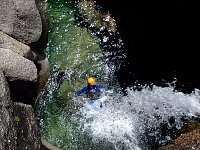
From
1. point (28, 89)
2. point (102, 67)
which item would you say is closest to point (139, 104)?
point (102, 67)

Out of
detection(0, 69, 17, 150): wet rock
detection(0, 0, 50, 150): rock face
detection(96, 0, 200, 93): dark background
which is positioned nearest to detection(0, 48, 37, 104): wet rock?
detection(0, 0, 50, 150): rock face

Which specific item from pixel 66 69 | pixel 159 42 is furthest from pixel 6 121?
pixel 159 42

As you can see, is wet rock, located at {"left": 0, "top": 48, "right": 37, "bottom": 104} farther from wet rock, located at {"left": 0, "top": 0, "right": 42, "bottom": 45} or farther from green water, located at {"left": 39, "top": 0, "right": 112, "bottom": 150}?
green water, located at {"left": 39, "top": 0, "right": 112, "bottom": 150}

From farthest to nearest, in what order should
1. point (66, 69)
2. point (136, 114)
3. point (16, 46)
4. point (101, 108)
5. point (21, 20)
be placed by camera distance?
point (66, 69)
point (101, 108)
point (136, 114)
point (21, 20)
point (16, 46)

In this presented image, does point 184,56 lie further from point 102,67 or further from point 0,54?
point 0,54

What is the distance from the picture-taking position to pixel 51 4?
31.9ft

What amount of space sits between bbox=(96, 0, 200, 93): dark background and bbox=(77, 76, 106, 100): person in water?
0.71m

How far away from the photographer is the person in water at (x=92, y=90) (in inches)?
299

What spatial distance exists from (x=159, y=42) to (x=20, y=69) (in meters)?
4.26

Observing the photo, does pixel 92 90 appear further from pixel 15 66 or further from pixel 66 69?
pixel 15 66

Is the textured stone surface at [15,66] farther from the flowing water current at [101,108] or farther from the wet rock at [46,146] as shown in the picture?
the flowing water current at [101,108]

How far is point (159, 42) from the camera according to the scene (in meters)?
8.80

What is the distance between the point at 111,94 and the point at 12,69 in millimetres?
3154

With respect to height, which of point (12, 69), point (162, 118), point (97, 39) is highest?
point (12, 69)
